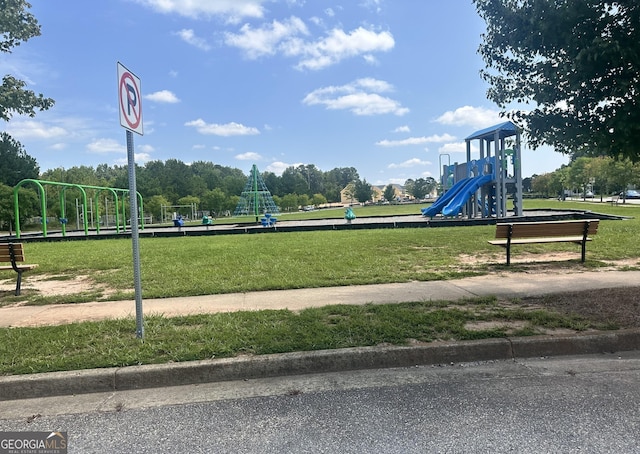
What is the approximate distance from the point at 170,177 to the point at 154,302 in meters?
97.6

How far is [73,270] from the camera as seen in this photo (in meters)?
10.5

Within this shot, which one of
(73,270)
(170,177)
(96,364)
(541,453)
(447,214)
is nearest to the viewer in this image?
(541,453)

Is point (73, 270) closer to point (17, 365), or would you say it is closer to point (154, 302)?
point (154, 302)

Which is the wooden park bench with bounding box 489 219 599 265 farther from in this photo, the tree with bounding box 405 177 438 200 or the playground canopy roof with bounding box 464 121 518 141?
the tree with bounding box 405 177 438 200

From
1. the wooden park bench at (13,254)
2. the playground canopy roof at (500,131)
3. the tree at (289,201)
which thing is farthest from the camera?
the tree at (289,201)

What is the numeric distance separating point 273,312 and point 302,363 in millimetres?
1669

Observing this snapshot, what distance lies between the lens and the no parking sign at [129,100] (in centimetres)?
466

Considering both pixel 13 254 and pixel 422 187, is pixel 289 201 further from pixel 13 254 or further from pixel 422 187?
pixel 13 254

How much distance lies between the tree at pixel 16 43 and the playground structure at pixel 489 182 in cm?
2055

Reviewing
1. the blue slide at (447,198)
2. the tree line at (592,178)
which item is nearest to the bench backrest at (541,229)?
the tree line at (592,178)

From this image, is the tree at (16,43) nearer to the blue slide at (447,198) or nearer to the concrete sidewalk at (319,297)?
the concrete sidewalk at (319,297)

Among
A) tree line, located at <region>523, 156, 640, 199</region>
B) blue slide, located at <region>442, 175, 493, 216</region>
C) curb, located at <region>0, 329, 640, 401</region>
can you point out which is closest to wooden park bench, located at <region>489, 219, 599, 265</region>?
curb, located at <region>0, 329, 640, 401</region>

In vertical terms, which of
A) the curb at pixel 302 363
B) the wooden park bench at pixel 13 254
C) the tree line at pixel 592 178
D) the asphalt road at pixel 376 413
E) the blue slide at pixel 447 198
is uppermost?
the tree line at pixel 592 178

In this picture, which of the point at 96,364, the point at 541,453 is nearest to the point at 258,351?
the point at 96,364
